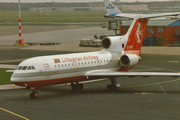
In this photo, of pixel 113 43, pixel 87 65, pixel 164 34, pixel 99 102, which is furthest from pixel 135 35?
pixel 164 34

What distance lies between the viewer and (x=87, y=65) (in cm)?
2977

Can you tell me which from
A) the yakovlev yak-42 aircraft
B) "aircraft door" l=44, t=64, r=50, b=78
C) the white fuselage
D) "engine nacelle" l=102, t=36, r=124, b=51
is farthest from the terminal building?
"aircraft door" l=44, t=64, r=50, b=78

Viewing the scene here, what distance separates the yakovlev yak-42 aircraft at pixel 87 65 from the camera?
2631 cm

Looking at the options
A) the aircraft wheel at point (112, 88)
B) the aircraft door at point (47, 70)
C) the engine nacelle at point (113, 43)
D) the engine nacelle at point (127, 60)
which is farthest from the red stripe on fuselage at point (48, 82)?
the engine nacelle at point (113, 43)

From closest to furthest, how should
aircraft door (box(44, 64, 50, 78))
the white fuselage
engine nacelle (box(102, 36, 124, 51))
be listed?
the white fuselage < aircraft door (box(44, 64, 50, 78)) < engine nacelle (box(102, 36, 124, 51))

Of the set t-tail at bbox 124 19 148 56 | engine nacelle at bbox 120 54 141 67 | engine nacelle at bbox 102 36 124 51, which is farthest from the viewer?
t-tail at bbox 124 19 148 56

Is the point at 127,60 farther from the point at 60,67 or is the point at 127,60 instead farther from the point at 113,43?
the point at 60,67

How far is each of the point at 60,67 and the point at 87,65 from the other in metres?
3.00

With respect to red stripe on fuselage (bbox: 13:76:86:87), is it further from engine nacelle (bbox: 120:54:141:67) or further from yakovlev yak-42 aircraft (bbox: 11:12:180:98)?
engine nacelle (bbox: 120:54:141:67)

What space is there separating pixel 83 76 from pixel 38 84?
4.58m

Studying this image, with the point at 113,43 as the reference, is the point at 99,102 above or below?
below

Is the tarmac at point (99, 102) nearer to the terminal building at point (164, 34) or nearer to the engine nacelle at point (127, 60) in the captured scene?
the engine nacelle at point (127, 60)

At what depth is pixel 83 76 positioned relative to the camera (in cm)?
2955

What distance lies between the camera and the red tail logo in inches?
1335
